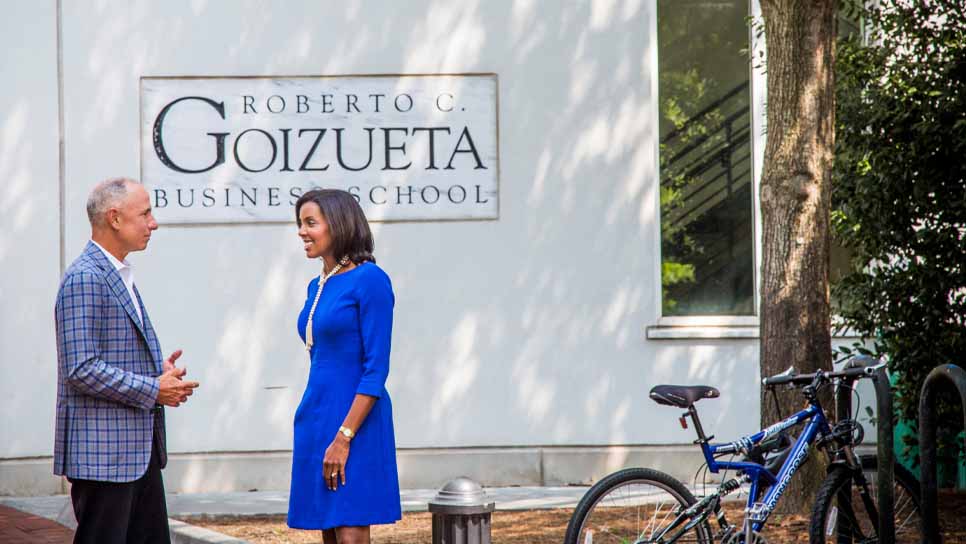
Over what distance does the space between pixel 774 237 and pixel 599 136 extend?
2.62 m

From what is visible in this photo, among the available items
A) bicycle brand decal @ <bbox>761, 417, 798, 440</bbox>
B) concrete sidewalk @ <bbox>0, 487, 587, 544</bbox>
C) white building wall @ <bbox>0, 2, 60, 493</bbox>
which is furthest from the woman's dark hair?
white building wall @ <bbox>0, 2, 60, 493</bbox>

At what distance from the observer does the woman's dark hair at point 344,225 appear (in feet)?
15.7

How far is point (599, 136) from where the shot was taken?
32.1 feet

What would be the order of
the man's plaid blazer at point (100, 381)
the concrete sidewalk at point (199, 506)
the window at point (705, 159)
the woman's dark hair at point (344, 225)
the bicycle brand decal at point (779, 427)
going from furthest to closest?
1. the window at point (705, 159)
2. the concrete sidewalk at point (199, 506)
3. the bicycle brand decal at point (779, 427)
4. the woman's dark hair at point (344, 225)
5. the man's plaid blazer at point (100, 381)

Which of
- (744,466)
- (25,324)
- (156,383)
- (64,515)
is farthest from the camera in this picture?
(25,324)

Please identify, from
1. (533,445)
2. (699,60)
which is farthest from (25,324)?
(699,60)

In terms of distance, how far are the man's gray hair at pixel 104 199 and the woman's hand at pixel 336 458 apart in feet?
3.74

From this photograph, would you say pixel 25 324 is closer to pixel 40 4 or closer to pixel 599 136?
pixel 40 4

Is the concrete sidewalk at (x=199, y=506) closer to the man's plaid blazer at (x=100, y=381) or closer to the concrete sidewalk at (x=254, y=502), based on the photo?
the concrete sidewalk at (x=254, y=502)

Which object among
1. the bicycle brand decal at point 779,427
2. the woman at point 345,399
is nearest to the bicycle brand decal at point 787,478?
the bicycle brand decal at point 779,427

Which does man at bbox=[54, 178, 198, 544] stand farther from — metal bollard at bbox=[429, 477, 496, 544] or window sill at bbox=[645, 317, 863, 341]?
window sill at bbox=[645, 317, 863, 341]

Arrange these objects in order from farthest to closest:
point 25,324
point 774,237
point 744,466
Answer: point 25,324 < point 774,237 < point 744,466

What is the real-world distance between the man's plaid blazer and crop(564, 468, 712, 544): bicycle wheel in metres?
1.86

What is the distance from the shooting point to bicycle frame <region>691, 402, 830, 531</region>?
221 inches
